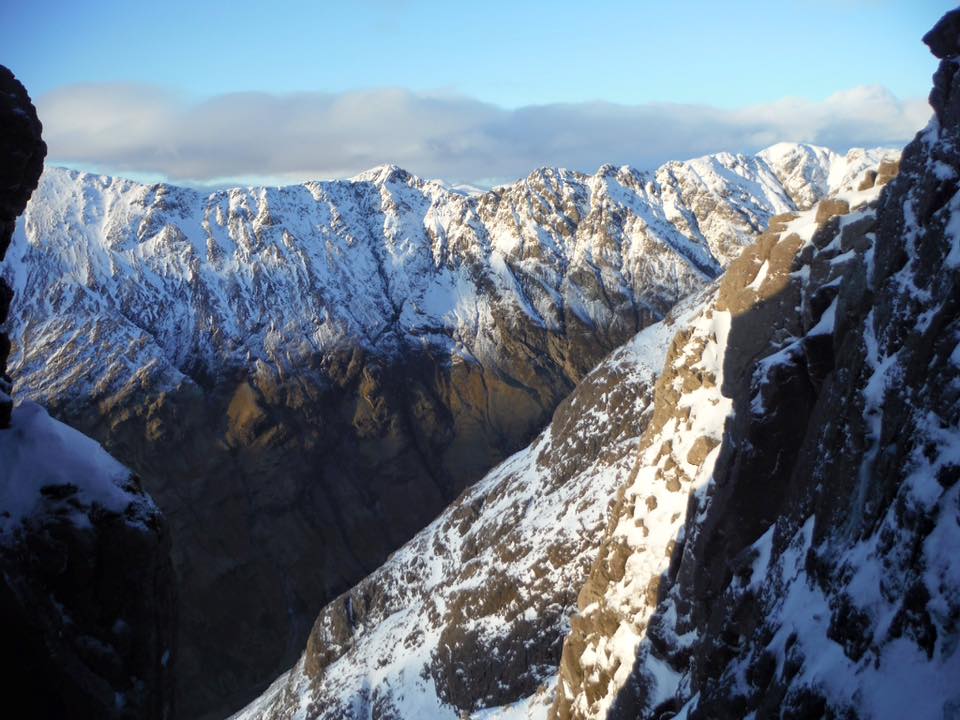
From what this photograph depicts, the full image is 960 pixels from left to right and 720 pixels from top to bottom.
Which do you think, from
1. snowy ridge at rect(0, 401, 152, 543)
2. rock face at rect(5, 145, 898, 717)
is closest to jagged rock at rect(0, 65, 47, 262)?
snowy ridge at rect(0, 401, 152, 543)

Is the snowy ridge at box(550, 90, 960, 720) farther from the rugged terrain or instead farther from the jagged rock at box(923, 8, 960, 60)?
the jagged rock at box(923, 8, 960, 60)

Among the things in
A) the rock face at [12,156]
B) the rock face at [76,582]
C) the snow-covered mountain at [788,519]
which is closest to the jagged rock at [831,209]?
the snow-covered mountain at [788,519]

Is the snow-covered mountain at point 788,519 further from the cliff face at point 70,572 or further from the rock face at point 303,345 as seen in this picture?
the rock face at point 303,345

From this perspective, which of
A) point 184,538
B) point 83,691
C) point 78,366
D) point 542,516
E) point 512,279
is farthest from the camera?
point 512,279

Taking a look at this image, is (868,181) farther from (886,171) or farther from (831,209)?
(831,209)

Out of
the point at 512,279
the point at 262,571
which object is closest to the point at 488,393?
the point at 512,279

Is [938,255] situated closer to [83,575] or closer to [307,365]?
[83,575]
